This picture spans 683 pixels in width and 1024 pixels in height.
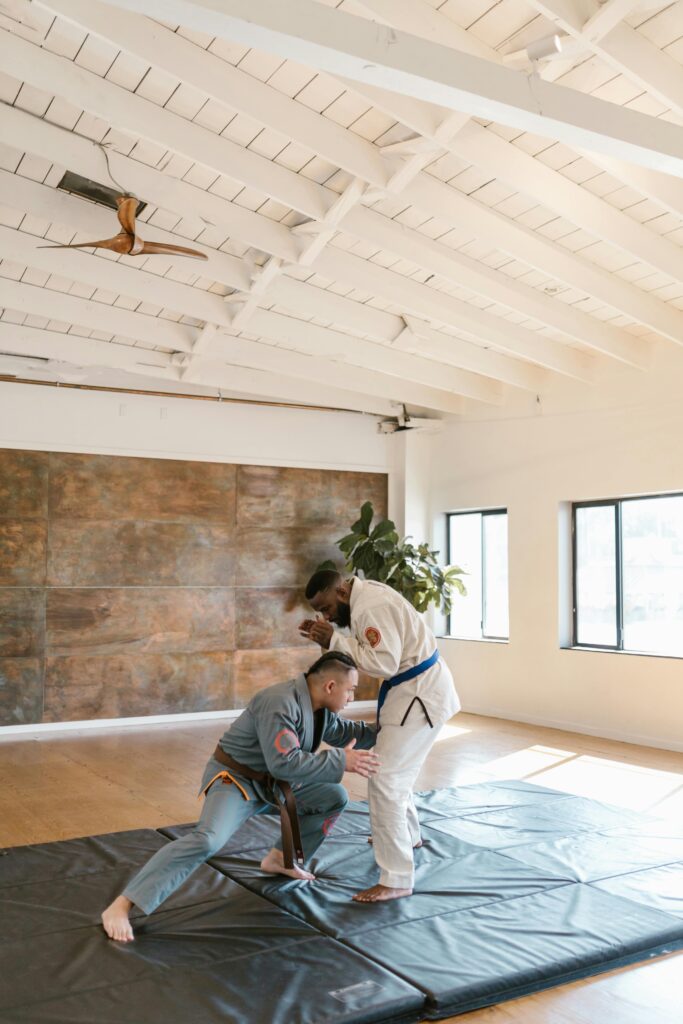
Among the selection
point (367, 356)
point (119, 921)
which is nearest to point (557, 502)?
point (367, 356)

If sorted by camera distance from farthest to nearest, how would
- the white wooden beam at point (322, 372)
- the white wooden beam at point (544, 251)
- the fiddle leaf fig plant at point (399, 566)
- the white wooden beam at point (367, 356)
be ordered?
the fiddle leaf fig plant at point (399, 566) < the white wooden beam at point (322, 372) < the white wooden beam at point (367, 356) < the white wooden beam at point (544, 251)

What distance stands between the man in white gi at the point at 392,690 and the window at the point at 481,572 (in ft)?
17.4

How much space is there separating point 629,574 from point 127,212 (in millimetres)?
5315

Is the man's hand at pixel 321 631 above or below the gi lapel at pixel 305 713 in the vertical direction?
above

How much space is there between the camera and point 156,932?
131 inches

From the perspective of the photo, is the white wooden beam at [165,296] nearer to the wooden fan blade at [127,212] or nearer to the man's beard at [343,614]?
the wooden fan blade at [127,212]

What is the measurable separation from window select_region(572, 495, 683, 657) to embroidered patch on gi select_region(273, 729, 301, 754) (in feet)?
16.2

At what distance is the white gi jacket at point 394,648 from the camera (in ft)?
12.6

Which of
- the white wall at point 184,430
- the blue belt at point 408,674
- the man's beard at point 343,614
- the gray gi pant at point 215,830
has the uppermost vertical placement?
the white wall at point 184,430

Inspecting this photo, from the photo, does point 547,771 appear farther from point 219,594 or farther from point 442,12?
point 442,12

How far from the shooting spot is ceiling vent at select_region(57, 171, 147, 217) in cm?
491

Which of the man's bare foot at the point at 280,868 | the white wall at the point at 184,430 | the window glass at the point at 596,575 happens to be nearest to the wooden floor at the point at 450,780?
the window glass at the point at 596,575

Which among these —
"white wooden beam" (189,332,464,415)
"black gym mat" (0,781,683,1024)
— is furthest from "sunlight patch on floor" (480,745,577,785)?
"white wooden beam" (189,332,464,415)

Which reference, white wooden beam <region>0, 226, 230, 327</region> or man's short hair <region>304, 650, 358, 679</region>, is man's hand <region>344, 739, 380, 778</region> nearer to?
man's short hair <region>304, 650, 358, 679</region>
